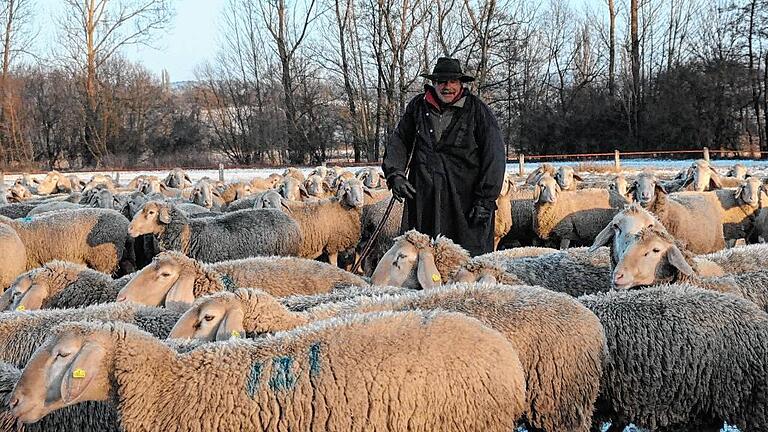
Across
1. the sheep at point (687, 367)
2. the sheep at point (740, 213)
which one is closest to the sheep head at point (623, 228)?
the sheep at point (687, 367)

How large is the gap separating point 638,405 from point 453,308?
1.13 metres

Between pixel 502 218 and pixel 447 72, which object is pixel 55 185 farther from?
pixel 447 72

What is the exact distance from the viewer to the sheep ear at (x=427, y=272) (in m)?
4.50

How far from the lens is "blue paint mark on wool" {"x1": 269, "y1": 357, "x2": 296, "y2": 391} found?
8.91 ft

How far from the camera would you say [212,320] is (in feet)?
11.0

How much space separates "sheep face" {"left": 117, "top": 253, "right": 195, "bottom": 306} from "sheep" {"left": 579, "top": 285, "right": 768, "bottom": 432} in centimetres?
240

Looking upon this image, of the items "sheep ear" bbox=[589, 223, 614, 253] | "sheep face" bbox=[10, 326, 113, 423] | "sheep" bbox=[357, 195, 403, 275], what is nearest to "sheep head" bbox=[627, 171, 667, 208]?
"sheep" bbox=[357, 195, 403, 275]

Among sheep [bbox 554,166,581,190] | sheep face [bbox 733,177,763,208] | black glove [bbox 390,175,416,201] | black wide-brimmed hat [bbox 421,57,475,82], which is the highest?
black wide-brimmed hat [bbox 421,57,475,82]

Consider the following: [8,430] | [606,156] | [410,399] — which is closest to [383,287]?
[410,399]

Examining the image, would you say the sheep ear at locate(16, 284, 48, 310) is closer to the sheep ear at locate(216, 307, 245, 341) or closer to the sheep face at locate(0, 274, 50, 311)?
the sheep face at locate(0, 274, 50, 311)

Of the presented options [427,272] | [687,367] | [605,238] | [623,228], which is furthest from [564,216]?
[687,367]

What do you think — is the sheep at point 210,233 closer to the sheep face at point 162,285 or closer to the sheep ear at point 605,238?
the sheep face at point 162,285

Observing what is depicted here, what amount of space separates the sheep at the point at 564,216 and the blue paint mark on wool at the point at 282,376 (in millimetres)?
7640

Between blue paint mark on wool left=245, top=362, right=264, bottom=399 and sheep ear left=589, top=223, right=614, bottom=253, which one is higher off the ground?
sheep ear left=589, top=223, right=614, bottom=253
